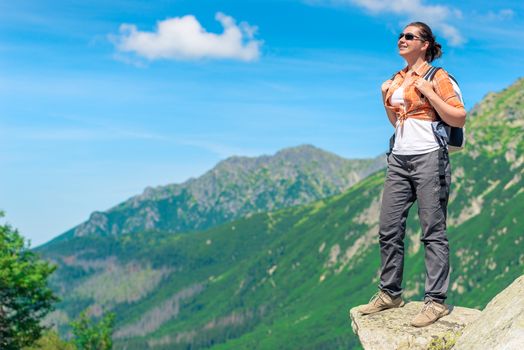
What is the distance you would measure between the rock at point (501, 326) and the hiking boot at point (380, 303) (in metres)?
2.85

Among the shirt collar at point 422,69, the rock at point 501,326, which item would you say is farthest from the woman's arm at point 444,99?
the rock at point 501,326

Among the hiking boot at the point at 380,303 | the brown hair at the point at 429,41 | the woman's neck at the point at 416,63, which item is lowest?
the hiking boot at the point at 380,303

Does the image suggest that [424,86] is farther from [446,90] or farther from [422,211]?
[422,211]

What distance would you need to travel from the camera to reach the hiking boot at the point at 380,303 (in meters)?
17.3

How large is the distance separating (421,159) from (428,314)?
3910 mm

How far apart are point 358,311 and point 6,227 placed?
36.4m

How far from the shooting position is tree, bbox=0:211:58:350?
4300cm

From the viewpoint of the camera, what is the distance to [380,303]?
17.4m

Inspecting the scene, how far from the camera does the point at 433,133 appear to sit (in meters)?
15.5

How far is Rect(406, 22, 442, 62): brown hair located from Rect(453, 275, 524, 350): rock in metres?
5.94

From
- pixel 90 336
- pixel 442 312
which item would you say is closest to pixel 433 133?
pixel 442 312

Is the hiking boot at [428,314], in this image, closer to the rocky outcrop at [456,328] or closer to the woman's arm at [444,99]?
the rocky outcrop at [456,328]

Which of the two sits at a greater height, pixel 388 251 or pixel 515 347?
pixel 388 251

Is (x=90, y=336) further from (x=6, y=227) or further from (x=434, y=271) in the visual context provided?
(x=434, y=271)
